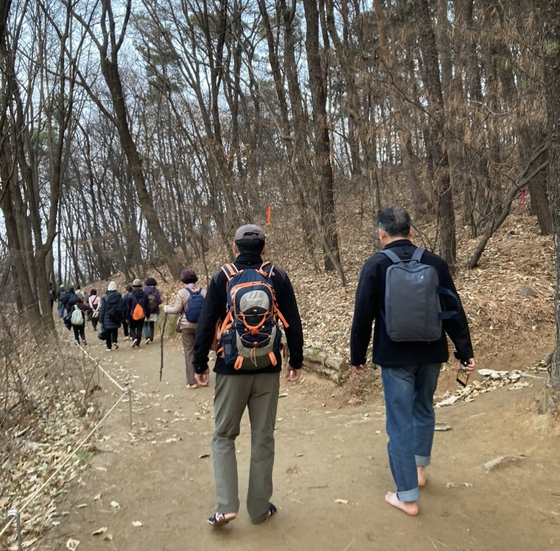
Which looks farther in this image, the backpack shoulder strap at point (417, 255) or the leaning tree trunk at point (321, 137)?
the leaning tree trunk at point (321, 137)

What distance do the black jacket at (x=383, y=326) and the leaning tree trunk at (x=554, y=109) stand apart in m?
1.43

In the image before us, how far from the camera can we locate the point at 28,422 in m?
6.36

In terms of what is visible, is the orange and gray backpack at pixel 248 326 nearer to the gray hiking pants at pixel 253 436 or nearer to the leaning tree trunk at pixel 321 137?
the gray hiking pants at pixel 253 436

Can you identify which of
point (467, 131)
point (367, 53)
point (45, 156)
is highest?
point (45, 156)

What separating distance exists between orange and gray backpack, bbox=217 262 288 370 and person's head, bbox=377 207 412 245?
0.88 m

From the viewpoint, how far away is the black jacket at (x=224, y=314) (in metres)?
3.17

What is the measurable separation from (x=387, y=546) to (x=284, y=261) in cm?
1196

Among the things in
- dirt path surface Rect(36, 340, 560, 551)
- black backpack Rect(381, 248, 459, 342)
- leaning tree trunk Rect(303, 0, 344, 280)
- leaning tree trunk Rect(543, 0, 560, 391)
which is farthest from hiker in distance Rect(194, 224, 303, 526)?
leaning tree trunk Rect(303, 0, 344, 280)

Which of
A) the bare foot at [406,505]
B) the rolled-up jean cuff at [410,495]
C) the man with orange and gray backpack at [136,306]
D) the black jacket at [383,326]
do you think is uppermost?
the black jacket at [383,326]

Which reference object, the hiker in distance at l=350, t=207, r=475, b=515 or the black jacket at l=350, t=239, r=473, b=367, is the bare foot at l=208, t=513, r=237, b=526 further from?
the black jacket at l=350, t=239, r=473, b=367

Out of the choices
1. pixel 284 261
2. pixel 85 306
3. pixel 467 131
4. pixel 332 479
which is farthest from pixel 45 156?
pixel 332 479

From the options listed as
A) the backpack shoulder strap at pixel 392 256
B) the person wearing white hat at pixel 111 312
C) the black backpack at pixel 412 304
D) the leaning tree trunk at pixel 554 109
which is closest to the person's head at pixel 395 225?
the backpack shoulder strap at pixel 392 256

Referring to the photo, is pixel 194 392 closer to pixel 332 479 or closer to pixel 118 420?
pixel 118 420

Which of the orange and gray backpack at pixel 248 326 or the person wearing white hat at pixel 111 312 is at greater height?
the orange and gray backpack at pixel 248 326
